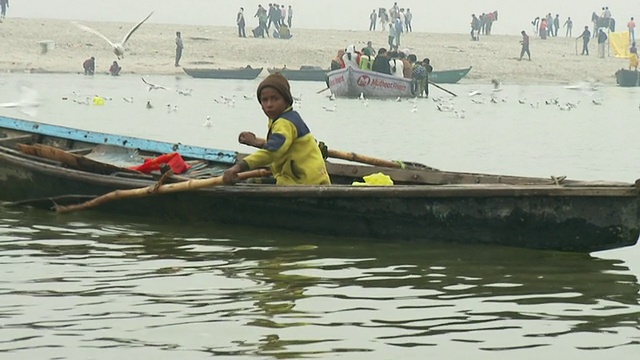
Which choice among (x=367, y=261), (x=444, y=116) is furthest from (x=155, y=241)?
(x=444, y=116)

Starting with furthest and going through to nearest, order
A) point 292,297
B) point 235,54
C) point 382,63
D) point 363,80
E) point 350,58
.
A: point 235,54 < point 363,80 < point 382,63 < point 350,58 < point 292,297

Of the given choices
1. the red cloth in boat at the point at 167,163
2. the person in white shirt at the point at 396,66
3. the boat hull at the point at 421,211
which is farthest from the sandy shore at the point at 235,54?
the boat hull at the point at 421,211

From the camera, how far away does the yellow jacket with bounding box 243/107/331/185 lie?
980cm

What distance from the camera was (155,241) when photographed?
1045 cm

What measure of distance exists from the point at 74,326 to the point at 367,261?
2807 millimetres

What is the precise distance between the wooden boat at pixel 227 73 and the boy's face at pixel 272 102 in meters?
41.7

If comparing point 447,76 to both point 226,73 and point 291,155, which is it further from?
point 291,155

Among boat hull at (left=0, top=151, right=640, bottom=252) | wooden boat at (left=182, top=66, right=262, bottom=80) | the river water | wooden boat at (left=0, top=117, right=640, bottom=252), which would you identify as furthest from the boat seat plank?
wooden boat at (left=182, top=66, right=262, bottom=80)

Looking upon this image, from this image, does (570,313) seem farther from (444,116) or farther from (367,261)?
(444,116)

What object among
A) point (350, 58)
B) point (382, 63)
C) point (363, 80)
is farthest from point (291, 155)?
point (363, 80)

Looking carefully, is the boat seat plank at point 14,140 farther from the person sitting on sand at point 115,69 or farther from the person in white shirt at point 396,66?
the person sitting on sand at point 115,69

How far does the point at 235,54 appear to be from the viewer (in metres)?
57.4

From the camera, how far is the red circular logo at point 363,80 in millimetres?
35656

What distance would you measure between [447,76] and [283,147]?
137ft
